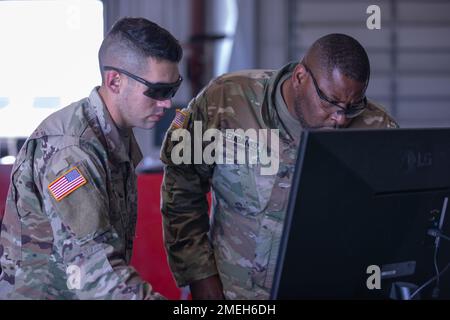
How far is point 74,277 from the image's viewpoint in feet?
4.86

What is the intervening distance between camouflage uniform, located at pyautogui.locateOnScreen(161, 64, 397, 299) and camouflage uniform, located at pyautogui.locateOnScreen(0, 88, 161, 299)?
0.36m

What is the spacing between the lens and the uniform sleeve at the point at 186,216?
2.11 metres

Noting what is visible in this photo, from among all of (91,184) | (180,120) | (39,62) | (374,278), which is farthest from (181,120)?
(39,62)

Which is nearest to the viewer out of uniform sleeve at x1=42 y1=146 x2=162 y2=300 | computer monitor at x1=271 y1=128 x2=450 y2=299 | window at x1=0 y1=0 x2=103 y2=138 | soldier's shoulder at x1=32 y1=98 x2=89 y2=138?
computer monitor at x1=271 y1=128 x2=450 y2=299

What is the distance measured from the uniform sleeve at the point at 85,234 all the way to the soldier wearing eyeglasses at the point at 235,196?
63 centimetres

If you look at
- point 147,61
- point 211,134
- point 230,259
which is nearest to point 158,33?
point 147,61

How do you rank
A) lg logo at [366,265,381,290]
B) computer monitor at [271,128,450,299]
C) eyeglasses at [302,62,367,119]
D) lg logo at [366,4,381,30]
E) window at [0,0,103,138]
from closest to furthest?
computer monitor at [271,128,450,299] → lg logo at [366,265,381,290] → eyeglasses at [302,62,367,119] → lg logo at [366,4,381,30] → window at [0,0,103,138]

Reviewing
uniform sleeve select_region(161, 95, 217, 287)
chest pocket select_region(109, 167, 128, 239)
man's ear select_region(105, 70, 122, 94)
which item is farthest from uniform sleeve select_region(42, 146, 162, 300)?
uniform sleeve select_region(161, 95, 217, 287)

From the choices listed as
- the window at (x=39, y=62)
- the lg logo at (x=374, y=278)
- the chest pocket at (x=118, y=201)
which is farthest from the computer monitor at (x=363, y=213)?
the window at (x=39, y=62)

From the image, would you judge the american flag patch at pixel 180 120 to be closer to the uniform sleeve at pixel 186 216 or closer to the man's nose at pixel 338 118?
the uniform sleeve at pixel 186 216

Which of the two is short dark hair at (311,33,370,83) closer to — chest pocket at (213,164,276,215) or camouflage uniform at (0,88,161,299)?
chest pocket at (213,164,276,215)

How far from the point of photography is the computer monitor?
3.76 feet

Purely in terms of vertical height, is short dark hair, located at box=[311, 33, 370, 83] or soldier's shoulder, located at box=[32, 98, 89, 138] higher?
short dark hair, located at box=[311, 33, 370, 83]

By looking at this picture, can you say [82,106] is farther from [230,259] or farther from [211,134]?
[230,259]
